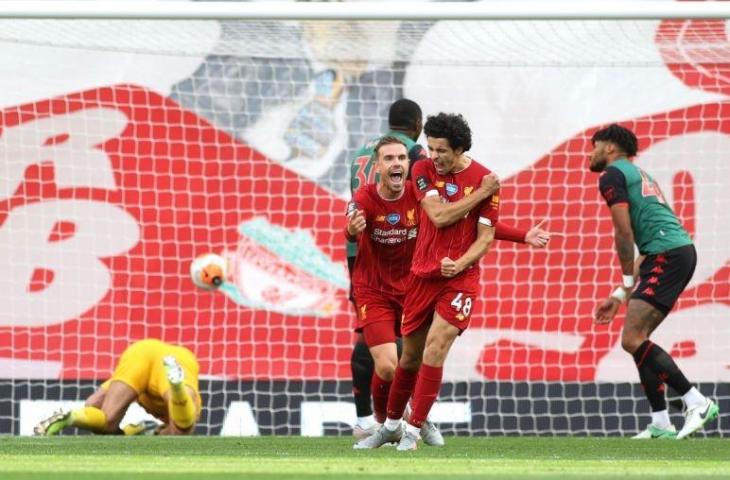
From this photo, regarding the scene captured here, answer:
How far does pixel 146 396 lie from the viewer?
9898 millimetres

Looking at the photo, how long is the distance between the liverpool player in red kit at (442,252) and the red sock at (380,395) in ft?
2.05

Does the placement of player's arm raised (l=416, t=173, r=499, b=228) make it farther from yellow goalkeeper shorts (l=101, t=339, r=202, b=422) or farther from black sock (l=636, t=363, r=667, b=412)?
yellow goalkeeper shorts (l=101, t=339, r=202, b=422)

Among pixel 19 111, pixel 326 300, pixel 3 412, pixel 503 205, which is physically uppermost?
pixel 19 111

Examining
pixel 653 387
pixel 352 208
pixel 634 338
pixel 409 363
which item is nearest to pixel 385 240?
pixel 352 208

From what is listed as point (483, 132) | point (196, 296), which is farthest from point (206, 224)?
point (483, 132)

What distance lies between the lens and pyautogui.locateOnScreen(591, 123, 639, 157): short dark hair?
29.9ft

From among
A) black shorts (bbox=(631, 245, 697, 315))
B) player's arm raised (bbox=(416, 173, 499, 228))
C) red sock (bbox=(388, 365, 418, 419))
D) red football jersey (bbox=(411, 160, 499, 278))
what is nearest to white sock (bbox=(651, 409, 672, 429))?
black shorts (bbox=(631, 245, 697, 315))

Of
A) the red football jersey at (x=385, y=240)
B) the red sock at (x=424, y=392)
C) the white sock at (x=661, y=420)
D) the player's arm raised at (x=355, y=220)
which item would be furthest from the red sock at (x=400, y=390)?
the white sock at (x=661, y=420)

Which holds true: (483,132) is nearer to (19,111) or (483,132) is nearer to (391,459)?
(19,111)

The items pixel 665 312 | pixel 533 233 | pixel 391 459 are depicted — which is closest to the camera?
pixel 391 459

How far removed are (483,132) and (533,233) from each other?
12.8 ft

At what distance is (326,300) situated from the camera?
11.1 meters

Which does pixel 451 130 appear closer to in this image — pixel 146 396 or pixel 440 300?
pixel 440 300

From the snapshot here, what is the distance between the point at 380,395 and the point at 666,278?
211 cm
